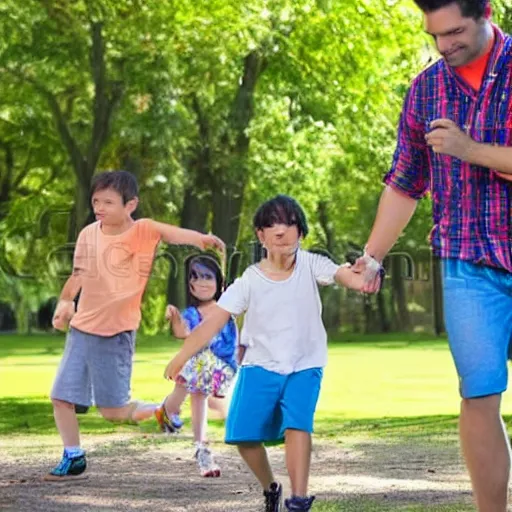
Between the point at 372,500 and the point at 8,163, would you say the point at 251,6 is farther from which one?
the point at 372,500

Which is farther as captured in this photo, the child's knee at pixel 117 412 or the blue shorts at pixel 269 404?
the child's knee at pixel 117 412

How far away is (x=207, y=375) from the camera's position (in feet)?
38.5

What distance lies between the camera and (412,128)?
6660 millimetres

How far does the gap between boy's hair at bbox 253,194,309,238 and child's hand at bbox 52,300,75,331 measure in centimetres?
259

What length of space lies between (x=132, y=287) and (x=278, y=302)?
2.67m

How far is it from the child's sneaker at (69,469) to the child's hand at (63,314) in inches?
30.2

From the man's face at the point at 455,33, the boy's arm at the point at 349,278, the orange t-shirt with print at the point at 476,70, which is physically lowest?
the boy's arm at the point at 349,278

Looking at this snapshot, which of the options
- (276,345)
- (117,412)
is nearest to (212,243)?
(276,345)

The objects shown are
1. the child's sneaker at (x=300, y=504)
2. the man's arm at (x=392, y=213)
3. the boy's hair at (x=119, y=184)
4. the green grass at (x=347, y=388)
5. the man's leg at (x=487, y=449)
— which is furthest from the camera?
the green grass at (x=347, y=388)

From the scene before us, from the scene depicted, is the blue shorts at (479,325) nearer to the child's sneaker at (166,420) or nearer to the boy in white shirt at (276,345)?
the boy in white shirt at (276,345)

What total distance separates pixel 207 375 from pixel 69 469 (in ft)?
4.69

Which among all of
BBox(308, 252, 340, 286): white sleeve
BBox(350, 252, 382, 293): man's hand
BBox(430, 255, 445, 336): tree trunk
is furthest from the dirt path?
BBox(430, 255, 445, 336): tree trunk

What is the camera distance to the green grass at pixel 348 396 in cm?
1541

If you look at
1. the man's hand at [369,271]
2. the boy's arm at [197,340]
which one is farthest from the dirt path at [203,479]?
the man's hand at [369,271]
